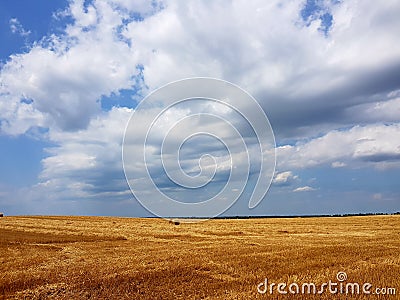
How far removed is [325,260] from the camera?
Answer: 57.7 ft

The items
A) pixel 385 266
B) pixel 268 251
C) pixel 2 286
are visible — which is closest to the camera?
pixel 2 286

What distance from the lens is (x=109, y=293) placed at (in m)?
12.1

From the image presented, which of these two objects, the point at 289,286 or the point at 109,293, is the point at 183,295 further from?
the point at 289,286

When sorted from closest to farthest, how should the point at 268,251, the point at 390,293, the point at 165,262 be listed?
the point at 390,293, the point at 165,262, the point at 268,251

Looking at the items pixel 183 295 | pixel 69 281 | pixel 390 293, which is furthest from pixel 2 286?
pixel 390 293

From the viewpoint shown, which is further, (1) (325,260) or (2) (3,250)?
(2) (3,250)

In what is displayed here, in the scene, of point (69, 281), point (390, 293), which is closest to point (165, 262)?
point (69, 281)

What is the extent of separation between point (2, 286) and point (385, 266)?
1442cm

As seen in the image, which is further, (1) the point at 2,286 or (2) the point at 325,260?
(2) the point at 325,260

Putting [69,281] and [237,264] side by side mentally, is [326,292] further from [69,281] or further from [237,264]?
[69,281]

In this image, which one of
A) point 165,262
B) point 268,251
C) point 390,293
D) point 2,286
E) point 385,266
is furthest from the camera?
point 268,251

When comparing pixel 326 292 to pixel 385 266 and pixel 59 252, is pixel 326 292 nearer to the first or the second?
pixel 385 266

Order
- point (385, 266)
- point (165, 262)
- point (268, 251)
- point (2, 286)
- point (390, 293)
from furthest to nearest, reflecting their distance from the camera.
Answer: point (268, 251)
point (165, 262)
point (385, 266)
point (2, 286)
point (390, 293)

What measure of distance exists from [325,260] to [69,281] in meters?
11.1
